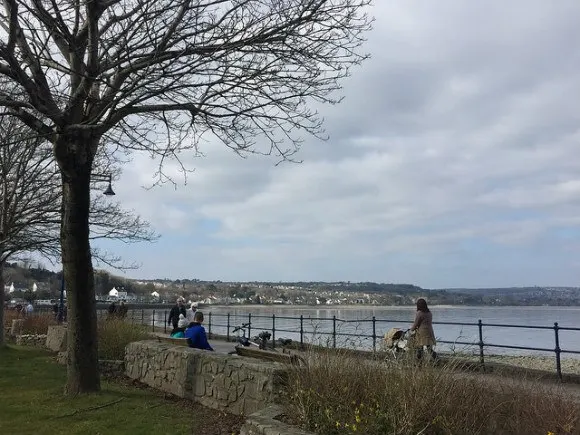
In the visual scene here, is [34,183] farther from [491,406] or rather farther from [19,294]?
[19,294]

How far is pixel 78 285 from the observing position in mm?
9289

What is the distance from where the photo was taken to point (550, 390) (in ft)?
19.6

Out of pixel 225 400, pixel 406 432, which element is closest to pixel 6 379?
pixel 225 400

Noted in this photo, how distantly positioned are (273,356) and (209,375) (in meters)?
1.06

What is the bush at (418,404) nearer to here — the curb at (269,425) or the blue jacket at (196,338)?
the curb at (269,425)

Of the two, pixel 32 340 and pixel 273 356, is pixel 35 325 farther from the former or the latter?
pixel 273 356

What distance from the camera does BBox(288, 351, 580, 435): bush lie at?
517cm

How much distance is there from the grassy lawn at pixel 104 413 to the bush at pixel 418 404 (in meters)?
1.70

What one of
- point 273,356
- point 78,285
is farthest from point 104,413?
point 273,356

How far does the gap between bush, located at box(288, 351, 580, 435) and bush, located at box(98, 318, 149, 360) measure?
7.98 meters

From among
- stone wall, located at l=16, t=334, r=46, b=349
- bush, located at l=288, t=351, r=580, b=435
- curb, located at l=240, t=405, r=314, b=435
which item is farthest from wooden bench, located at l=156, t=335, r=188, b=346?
stone wall, located at l=16, t=334, r=46, b=349

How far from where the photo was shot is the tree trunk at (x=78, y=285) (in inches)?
363

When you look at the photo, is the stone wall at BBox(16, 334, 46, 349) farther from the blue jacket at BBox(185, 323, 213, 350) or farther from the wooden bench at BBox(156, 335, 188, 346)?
the blue jacket at BBox(185, 323, 213, 350)

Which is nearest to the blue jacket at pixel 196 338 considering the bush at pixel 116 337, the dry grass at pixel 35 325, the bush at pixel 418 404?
the bush at pixel 116 337
